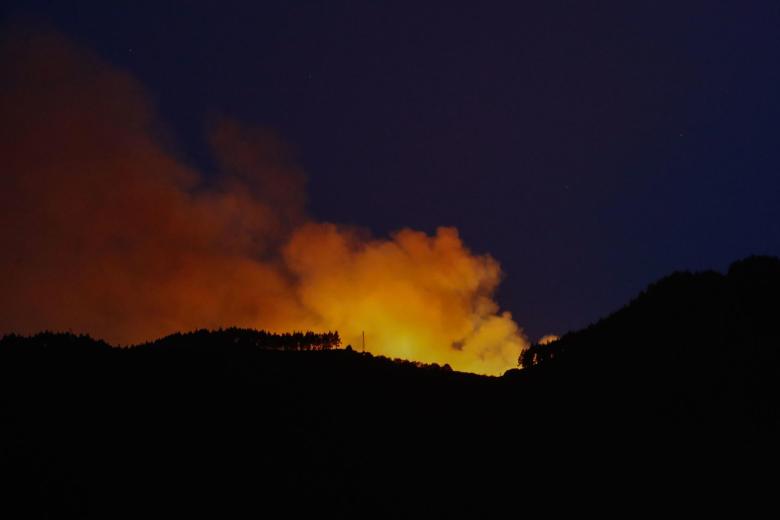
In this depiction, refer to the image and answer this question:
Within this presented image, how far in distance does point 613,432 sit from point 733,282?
1109cm

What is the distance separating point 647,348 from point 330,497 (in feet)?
56.8

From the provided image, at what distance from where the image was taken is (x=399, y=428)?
2688 cm

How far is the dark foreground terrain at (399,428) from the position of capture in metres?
19.5

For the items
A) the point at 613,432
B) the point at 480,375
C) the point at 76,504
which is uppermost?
the point at 480,375

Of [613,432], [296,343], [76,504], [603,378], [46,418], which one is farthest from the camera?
[296,343]

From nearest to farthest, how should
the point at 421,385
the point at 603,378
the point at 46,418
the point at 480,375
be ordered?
the point at 46,418
the point at 603,378
the point at 421,385
the point at 480,375

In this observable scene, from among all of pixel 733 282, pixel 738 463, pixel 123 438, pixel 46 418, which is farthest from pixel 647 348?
pixel 46 418

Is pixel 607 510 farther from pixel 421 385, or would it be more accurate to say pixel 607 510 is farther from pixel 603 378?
pixel 421 385

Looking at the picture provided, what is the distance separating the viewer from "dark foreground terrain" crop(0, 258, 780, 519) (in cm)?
1945

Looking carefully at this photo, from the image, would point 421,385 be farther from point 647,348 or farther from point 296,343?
point 296,343

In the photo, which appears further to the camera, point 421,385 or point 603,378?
point 421,385

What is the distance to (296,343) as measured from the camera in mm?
49750

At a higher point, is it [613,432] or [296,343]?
[296,343]

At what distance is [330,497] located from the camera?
20.7m
